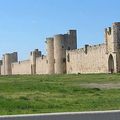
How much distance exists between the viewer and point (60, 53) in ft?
211

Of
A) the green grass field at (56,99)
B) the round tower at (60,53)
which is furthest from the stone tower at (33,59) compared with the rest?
the green grass field at (56,99)

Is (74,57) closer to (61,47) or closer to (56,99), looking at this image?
(61,47)

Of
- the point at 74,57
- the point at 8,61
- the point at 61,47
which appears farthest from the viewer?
the point at 8,61

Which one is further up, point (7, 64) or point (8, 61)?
point (8, 61)

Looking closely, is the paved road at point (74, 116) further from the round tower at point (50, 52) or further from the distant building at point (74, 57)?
the round tower at point (50, 52)

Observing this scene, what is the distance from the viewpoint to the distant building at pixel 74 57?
47.5 m

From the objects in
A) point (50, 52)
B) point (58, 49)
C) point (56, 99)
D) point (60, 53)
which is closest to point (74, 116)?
point (56, 99)

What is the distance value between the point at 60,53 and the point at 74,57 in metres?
4.18

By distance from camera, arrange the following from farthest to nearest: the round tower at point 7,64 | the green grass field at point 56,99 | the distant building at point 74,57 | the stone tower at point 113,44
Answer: the round tower at point 7,64 → the distant building at point 74,57 → the stone tower at point 113,44 → the green grass field at point 56,99

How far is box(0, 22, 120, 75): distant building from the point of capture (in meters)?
47.5

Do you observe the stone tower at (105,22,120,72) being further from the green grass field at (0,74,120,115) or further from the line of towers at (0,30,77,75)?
the green grass field at (0,74,120,115)

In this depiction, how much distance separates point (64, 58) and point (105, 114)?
57020mm

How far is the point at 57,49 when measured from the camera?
212 feet

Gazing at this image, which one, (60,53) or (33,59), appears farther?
(33,59)
